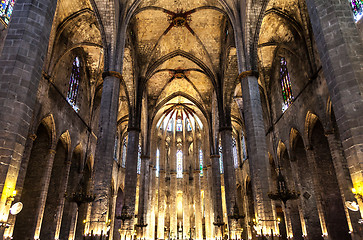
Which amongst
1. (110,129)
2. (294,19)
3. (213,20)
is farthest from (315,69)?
(110,129)

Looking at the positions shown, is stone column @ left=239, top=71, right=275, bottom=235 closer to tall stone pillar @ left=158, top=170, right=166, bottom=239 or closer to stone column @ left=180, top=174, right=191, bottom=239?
stone column @ left=180, top=174, right=191, bottom=239

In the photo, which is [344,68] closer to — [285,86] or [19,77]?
[19,77]

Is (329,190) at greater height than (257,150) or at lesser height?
lesser

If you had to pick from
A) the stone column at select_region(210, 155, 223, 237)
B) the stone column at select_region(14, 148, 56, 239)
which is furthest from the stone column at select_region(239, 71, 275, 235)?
the stone column at select_region(210, 155, 223, 237)

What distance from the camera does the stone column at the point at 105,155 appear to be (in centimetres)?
1165

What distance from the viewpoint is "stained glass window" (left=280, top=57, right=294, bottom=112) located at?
18406 mm

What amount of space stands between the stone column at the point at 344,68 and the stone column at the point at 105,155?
952cm

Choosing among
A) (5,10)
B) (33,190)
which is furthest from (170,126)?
(5,10)

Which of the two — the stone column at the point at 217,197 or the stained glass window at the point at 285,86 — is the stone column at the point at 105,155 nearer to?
the stained glass window at the point at 285,86

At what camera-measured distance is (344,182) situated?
39.1 ft

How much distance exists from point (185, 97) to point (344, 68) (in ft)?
76.6

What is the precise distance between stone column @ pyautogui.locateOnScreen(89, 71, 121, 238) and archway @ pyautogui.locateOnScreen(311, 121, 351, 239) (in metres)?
11.2

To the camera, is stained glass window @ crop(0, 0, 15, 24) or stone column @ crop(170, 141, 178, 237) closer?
stained glass window @ crop(0, 0, 15, 24)

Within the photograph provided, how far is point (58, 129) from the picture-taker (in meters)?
16.4
